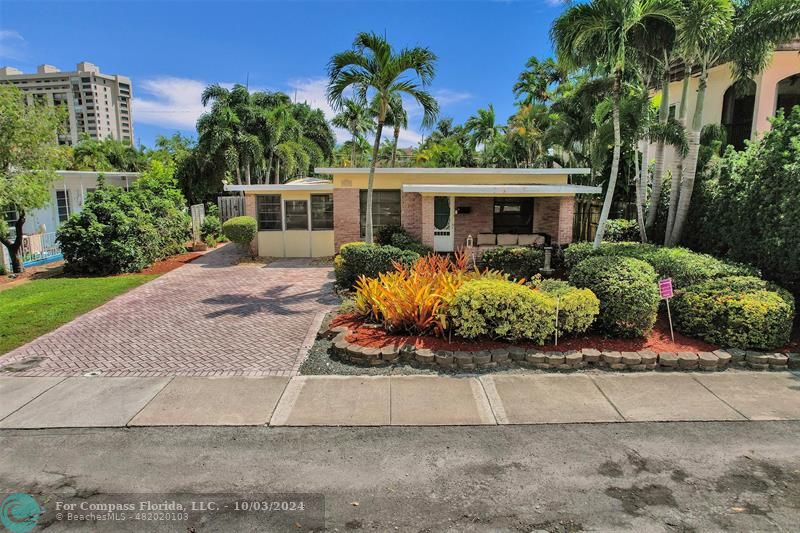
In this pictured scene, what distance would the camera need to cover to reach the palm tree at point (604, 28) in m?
8.62

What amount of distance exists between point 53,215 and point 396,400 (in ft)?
64.0

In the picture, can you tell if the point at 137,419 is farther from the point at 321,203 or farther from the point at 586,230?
the point at 586,230

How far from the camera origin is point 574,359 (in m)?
6.75

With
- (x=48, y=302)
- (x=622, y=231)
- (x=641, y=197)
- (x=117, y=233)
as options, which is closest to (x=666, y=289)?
(x=641, y=197)

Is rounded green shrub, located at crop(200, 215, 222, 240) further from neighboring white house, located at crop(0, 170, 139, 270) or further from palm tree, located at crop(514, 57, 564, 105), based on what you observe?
palm tree, located at crop(514, 57, 564, 105)

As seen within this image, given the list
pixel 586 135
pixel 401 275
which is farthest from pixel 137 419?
pixel 586 135

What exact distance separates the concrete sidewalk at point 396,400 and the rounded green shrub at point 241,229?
369 inches

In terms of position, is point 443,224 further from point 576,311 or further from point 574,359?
point 574,359

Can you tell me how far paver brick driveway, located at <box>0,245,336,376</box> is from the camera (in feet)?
22.5

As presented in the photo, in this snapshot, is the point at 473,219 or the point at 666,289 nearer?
A: the point at 666,289

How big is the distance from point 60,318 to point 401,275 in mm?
6801

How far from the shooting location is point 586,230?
55.9 ft

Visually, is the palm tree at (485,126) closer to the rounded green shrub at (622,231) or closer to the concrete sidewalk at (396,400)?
the rounded green shrub at (622,231)

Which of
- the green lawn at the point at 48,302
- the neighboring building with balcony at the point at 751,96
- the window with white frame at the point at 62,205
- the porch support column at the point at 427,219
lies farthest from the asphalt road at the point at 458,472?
the window with white frame at the point at 62,205
